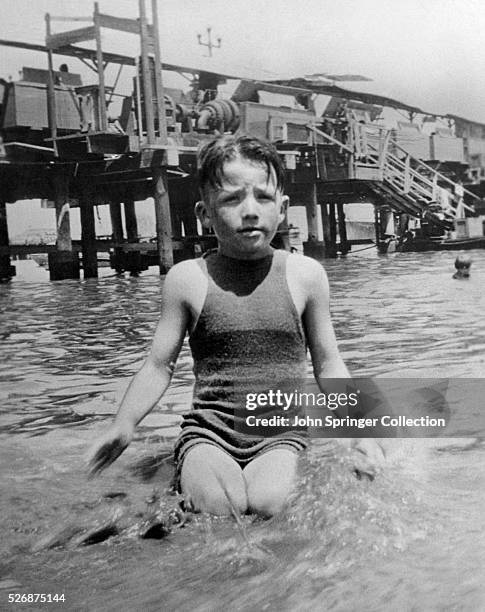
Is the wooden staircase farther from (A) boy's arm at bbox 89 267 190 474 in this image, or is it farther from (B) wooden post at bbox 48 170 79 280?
(B) wooden post at bbox 48 170 79 280

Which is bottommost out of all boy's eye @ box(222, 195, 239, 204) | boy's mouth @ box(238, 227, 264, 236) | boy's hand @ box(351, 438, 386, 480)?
boy's hand @ box(351, 438, 386, 480)

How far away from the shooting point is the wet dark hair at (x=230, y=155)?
108cm

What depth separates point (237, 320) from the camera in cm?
111

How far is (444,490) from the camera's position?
109cm

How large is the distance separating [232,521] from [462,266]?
2.44 meters

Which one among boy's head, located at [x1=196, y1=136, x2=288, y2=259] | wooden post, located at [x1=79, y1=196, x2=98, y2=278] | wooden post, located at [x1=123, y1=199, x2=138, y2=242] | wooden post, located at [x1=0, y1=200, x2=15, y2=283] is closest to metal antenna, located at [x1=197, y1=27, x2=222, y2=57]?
boy's head, located at [x1=196, y1=136, x2=288, y2=259]

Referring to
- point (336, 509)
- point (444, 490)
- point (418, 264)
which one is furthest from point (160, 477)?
point (418, 264)

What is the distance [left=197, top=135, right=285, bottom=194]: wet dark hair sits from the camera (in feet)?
3.54

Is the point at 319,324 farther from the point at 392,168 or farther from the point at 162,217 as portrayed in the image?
the point at 162,217

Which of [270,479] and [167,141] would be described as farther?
[167,141]

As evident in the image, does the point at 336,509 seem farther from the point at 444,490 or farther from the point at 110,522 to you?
the point at 110,522

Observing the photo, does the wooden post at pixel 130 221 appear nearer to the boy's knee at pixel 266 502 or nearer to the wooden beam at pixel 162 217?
the wooden beam at pixel 162 217

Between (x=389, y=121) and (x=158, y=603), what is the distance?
6.79 feet

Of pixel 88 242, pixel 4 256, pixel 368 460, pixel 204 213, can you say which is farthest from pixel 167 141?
pixel 4 256
